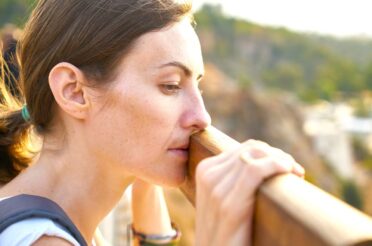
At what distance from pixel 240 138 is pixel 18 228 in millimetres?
26393

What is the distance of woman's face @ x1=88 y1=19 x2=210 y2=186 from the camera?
833 mm

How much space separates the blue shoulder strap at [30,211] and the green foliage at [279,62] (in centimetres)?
4301

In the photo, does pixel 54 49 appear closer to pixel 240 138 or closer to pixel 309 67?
pixel 240 138

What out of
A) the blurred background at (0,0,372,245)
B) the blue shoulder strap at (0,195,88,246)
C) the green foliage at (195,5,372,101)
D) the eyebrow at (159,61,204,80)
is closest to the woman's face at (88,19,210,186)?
the eyebrow at (159,61,204,80)

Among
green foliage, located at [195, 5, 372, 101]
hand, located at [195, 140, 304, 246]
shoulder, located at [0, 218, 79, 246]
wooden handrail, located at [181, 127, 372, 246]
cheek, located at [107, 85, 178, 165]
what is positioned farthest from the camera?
green foliage, located at [195, 5, 372, 101]

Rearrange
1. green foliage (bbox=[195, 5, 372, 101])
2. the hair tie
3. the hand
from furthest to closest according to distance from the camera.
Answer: green foliage (bbox=[195, 5, 372, 101]) → the hair tie → the hand

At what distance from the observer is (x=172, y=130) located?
831 mm

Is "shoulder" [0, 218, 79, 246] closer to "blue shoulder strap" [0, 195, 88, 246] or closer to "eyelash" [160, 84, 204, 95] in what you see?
"blue shoulder strap" [0, 195, 88, 246]

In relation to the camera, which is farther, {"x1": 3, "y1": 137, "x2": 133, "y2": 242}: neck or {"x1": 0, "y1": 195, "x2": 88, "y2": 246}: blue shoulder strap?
{"x1": 3, "y1": 137, "x2": 133, "y2": 242}: neck

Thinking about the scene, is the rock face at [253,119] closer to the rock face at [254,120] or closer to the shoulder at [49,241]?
the rock face at [254,120]

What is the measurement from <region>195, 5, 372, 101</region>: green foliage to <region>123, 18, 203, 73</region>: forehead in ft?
141

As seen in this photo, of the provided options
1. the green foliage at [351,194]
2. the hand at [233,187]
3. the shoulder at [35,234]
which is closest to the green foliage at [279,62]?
the green foliage at [351,194]

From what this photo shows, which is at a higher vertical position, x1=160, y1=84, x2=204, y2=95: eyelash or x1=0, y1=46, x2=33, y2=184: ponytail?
x1=160, y1=84, x2=204, y2=95: eyelash

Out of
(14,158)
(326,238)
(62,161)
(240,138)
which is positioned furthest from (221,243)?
(240,138)
